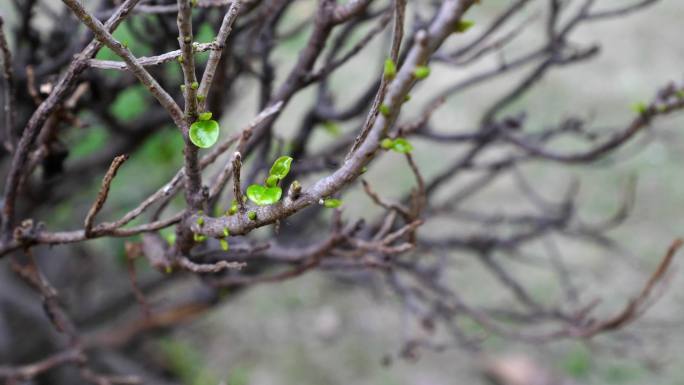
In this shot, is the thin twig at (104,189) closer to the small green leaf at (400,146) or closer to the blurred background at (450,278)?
the small green leaf at (400,146)

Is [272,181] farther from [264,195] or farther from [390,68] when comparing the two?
[390,68]

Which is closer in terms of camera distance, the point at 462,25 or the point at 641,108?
the point at 462,25

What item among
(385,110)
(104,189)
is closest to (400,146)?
(385,110)

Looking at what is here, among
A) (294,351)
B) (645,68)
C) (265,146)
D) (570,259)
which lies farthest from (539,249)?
(265,146)

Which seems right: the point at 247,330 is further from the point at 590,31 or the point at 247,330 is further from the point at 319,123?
the point at 590,31

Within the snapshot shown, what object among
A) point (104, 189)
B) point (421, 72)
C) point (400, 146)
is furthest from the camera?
point (104, 189)

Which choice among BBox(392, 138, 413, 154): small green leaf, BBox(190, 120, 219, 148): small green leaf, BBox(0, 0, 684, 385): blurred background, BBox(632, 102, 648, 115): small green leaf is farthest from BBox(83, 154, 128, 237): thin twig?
BBox(0, 0, 684, 385): blurred background
